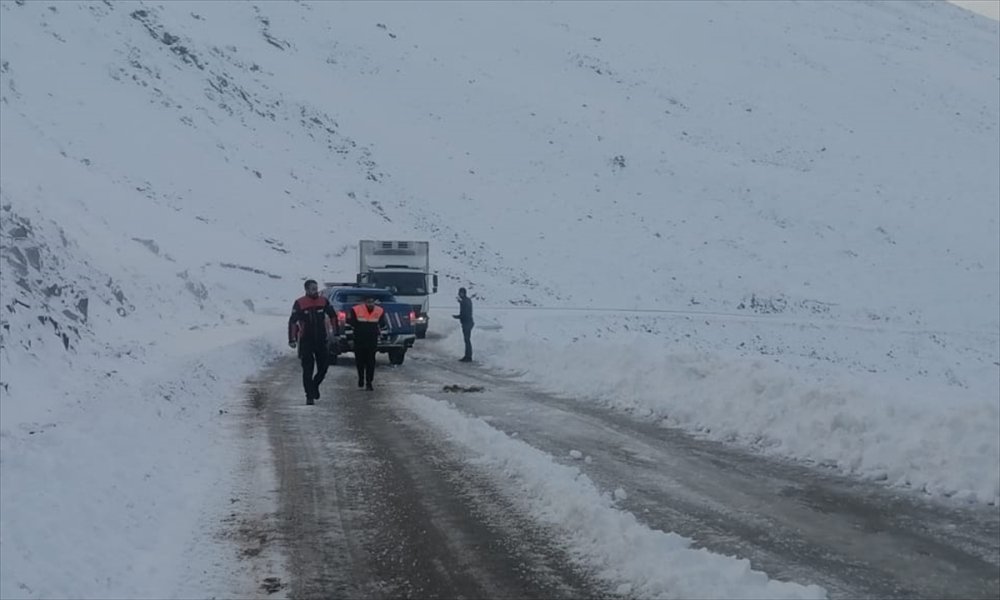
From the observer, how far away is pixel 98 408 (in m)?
10.5

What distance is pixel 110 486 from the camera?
26.7 ft

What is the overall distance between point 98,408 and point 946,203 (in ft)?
203

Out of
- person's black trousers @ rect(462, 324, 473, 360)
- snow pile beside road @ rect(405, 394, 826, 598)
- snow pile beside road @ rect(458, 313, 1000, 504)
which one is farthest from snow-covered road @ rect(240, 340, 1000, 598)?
person's black trousers @ rect(462, 324, 473, 360)

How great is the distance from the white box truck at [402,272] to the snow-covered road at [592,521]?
59.4 ft

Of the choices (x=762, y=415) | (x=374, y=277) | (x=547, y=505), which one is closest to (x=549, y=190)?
(x=374, y=277)

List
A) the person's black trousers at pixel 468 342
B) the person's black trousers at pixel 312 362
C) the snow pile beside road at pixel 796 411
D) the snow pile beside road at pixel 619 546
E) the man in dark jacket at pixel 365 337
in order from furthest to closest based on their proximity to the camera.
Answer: the person's black trousers at pixel 468 342, the man in dark jacket at pixel 365 337, the person's black trousers at pixel 312 362, the snow pile beside road at pixel 796 411, the snow pile beside road at pixel 619 546

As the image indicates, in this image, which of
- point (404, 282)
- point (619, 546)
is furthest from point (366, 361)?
point (404, 282)

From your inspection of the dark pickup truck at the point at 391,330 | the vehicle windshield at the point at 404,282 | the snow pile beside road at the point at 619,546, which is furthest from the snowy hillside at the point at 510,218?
the snow pile beside road at the point at 619,546

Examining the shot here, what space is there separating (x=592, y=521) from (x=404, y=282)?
24.0 metres

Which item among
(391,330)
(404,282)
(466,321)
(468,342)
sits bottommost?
(468,342)

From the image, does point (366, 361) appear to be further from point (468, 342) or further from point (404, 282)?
point (404, 282)

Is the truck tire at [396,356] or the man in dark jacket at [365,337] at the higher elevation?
the man in dark jacket at [365,337]

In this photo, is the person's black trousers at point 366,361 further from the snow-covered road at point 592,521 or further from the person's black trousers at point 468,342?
the person's black trousers at point 468,342

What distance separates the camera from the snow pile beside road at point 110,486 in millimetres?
6273
